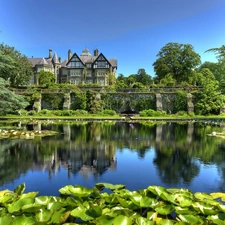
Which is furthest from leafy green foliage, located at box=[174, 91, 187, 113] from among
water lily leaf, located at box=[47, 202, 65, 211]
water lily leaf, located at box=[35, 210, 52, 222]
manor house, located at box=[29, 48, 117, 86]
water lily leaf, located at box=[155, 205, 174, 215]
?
water lily leaf, located at box=[35, 210, 52, 222]

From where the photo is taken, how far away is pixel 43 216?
528 cm

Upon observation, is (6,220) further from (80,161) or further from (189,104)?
(189,104)

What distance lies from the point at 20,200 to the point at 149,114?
35.2m

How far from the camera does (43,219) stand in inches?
205

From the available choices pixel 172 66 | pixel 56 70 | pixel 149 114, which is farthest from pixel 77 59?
pixel 149 114

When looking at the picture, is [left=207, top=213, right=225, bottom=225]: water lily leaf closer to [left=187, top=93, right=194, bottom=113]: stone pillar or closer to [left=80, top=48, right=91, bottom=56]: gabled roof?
[left=187, top=93, right=194, bottom=113]: stone pillar

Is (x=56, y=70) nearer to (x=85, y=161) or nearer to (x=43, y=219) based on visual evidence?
(x=85, y=161)

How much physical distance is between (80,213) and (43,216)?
73 cm

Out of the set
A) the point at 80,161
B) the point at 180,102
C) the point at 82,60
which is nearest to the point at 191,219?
the point at 80,161

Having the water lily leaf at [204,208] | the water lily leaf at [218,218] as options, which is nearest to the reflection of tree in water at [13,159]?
the water lily leaf at [204,208]

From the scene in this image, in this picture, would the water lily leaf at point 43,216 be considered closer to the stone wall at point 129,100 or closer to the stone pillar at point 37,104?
the stone pillar at point 37,104

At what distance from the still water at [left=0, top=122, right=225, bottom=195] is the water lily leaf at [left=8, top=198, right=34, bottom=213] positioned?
7.13 ft

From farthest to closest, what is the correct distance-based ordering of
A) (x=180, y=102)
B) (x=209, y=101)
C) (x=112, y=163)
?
(x=180, y=102)
(x=209, y=101)
(x=112, y=163)

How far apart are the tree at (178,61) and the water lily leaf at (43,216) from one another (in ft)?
189
